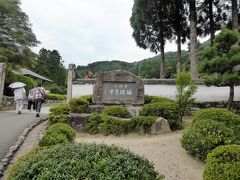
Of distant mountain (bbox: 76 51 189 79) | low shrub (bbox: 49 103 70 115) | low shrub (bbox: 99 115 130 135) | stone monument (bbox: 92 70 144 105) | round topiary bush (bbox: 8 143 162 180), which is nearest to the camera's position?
round topiary bush (bbox: 8 143 162 180)

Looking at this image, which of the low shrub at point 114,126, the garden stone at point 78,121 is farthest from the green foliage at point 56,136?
the garden stone at point 78,121

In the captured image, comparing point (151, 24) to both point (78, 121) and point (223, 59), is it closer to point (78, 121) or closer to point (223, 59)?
point (223, 59)

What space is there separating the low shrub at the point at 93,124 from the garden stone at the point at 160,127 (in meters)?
1.87

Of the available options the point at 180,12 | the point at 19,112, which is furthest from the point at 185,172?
the point at 180,12

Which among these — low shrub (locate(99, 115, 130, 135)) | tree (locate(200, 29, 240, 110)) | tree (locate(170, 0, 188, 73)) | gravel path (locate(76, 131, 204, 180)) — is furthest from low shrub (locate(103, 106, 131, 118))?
tree (locate(170, 0, 188, 73))

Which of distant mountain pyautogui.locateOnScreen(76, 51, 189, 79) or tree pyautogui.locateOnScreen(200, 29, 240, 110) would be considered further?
distant mountain pyautogui.locateOnScreen(76, 51, 189, 79)

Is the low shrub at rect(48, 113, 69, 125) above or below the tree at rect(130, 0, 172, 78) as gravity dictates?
below

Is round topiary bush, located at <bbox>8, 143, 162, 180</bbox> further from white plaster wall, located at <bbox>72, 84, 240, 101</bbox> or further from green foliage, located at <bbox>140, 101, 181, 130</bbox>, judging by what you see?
white plaster wall, located at <bbox>72, 84, 240, 101</bbox>

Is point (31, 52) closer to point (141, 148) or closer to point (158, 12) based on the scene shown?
point (158, 12)

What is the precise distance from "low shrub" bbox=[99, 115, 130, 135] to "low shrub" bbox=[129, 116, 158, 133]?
228 mm

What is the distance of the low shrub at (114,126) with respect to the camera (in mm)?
10773

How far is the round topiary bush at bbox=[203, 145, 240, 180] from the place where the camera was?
16.2ft

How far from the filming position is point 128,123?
10.8m

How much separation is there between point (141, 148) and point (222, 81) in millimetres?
4711
